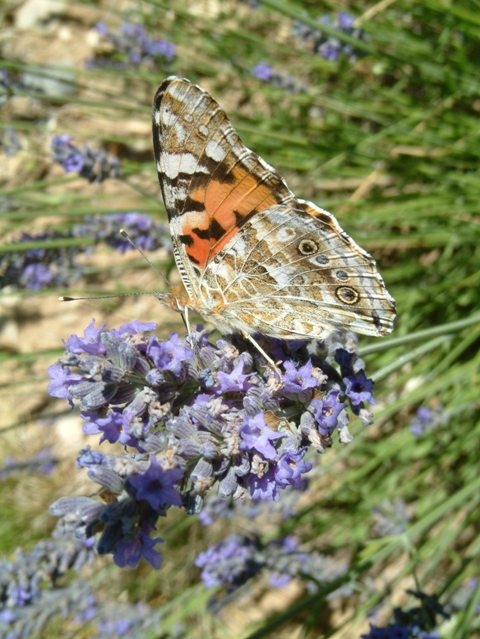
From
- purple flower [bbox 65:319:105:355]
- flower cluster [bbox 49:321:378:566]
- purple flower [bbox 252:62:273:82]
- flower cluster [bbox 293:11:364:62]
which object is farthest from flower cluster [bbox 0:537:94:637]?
purple flower [bbox 252:62:273:82]

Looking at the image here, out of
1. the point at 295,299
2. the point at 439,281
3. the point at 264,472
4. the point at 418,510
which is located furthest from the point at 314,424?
the point at 439,281

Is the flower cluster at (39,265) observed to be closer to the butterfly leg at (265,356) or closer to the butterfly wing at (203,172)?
the butterfly wing at (203,172)

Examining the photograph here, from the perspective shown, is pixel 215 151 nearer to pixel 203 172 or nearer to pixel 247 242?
pixel 203 172

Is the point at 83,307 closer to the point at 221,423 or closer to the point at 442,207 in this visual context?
the point at 442,207

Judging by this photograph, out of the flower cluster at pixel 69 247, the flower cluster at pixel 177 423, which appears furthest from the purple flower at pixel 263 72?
the flower cluster at pixel 177 423

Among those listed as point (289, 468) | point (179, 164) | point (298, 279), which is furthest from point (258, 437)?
point (179, 164)

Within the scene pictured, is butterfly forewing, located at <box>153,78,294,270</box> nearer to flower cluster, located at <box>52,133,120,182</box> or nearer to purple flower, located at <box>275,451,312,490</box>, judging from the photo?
purple flower, located at <box>275,451,312,490</box>
